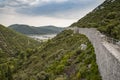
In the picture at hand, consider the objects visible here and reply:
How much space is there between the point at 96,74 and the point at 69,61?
14514 mm

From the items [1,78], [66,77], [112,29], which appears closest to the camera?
[66,77]

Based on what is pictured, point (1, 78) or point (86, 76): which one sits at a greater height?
point (86, 76)

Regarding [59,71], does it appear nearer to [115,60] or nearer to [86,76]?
[86,76]

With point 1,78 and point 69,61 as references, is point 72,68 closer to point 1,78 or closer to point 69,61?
point 69,61

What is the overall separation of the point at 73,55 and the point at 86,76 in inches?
553

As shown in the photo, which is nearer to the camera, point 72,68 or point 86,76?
point 86,76

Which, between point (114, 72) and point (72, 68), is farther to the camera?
point (72, 68)

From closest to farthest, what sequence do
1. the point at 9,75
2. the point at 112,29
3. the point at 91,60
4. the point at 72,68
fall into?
the point at 91,60
the point at 72,68
the point at 112,29
the point at 9,75

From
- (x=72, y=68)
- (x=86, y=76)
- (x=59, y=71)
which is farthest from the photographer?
(x=59, y=71)

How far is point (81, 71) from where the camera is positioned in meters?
28.4

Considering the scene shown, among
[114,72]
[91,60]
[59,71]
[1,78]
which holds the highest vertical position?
[114,72]

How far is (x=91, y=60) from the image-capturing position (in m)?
30.7

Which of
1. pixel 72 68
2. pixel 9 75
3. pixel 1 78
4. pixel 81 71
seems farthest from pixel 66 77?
pixel 1 78

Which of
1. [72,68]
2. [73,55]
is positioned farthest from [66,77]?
[73,55]
